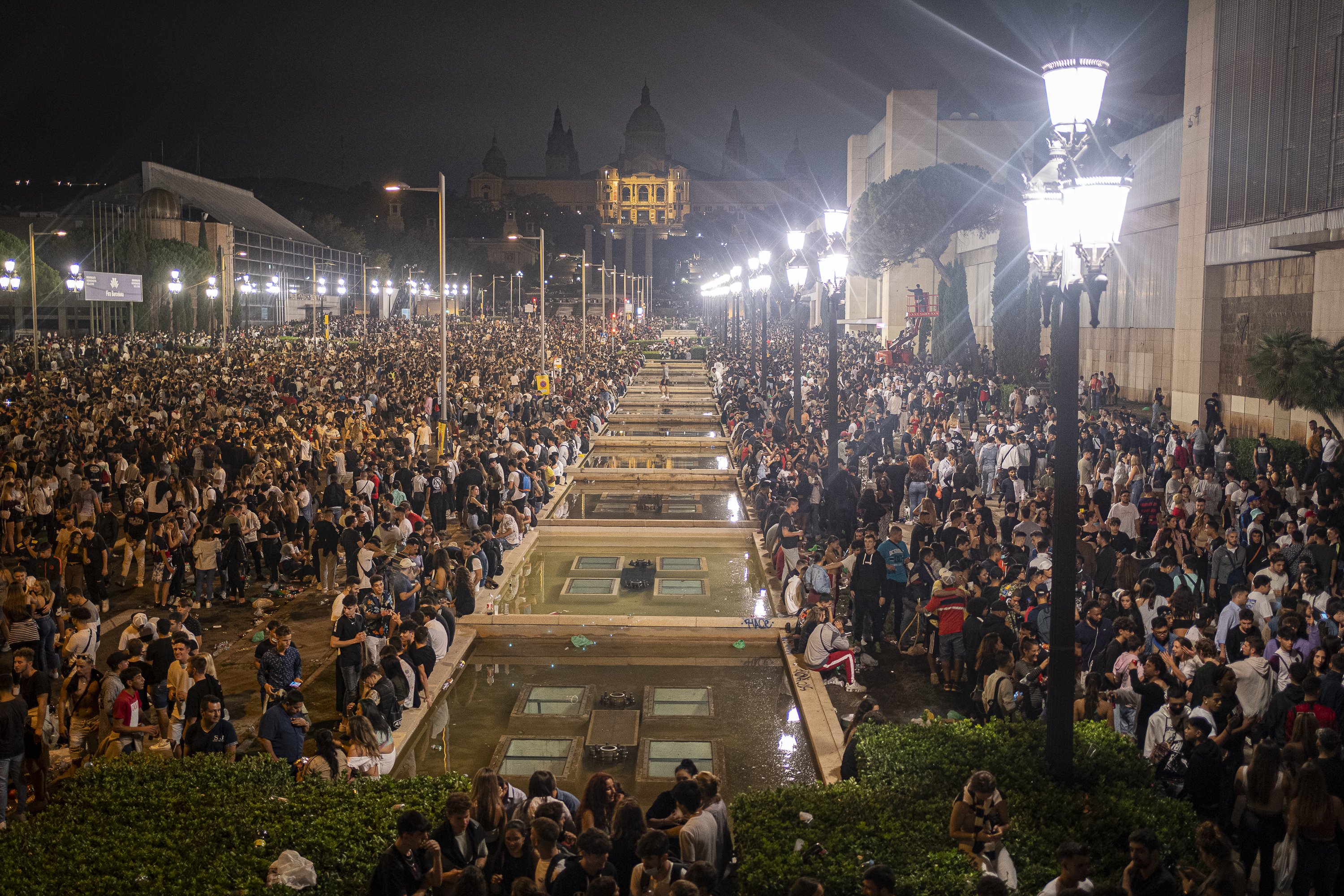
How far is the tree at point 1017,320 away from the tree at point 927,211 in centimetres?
2391

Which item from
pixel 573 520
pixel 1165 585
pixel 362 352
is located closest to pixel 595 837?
pixel 1165 585

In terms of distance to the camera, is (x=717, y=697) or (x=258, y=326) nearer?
(x=717, y=697)

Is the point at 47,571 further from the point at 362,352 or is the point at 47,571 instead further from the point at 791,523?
the point at 362,352

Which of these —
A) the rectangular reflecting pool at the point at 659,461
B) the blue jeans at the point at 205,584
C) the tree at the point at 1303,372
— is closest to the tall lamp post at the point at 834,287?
the tree at the point at 1303,372

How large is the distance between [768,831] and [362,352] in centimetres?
4498

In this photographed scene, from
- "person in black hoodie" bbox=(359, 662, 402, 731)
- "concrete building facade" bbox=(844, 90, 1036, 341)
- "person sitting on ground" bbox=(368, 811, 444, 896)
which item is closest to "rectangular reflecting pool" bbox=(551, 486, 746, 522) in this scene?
"person in black hoodie" bbox=(359, 662, 402, 731)

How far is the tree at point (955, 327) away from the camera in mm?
42156

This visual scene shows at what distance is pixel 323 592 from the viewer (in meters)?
15.0

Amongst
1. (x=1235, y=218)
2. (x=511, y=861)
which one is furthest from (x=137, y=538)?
(x=1235, y=218)

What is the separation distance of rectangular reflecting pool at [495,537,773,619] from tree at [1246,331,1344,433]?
9697 mm

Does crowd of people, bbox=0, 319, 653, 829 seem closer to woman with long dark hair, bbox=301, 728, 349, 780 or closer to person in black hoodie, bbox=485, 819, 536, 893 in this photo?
woman with long dark hair, bbox=301, 728, 349, 780

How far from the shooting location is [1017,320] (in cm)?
3397

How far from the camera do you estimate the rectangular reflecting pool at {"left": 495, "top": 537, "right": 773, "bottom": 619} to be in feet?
48.6

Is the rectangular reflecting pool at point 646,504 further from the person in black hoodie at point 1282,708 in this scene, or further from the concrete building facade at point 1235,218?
the person in black hoodie at point 1282,708
